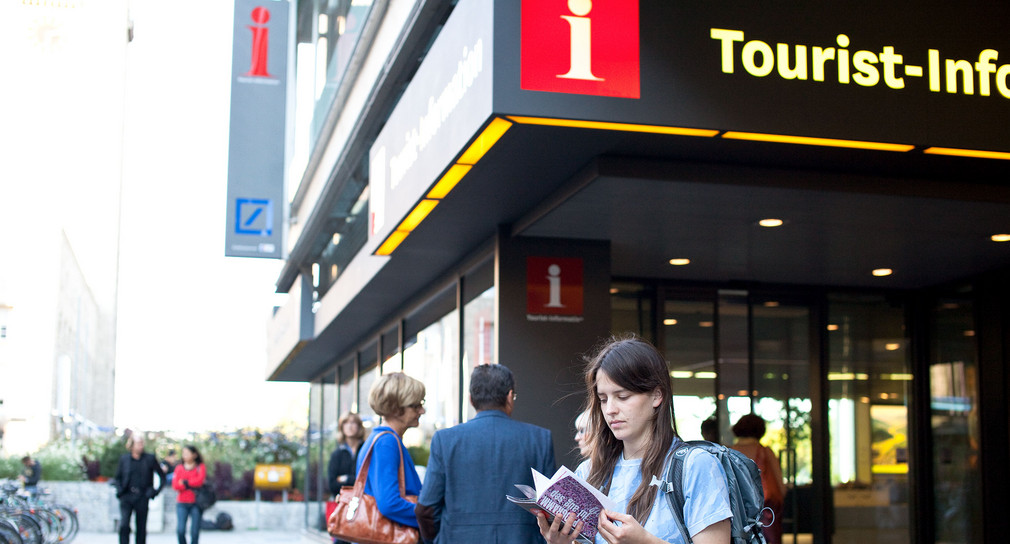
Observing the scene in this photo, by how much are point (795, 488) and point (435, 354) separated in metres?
4.27

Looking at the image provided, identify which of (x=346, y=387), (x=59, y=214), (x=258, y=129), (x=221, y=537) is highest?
(x=59, y=214)

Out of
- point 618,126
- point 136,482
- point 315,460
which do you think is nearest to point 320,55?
point 136,482

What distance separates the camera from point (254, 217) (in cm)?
1532

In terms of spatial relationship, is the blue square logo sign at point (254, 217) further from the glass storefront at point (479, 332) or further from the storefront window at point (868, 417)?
the storefront window at point (868, 417)

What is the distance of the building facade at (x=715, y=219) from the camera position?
230 inches

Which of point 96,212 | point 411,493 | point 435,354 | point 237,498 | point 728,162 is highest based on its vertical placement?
point 96,212

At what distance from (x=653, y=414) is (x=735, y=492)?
0.31m

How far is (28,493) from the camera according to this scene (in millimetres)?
15250

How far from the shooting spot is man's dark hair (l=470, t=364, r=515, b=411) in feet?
17.5

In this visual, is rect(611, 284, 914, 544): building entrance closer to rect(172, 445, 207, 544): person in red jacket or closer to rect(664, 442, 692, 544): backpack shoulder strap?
rect(172, 445, 207, 544): person in red jacket

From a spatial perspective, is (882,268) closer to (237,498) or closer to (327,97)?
(327,97)

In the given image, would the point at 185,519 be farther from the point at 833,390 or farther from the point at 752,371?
the point at 833,390

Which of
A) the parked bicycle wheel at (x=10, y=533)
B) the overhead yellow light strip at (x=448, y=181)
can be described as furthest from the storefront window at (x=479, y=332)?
the parked bicycle wheel at (x=10, y=533)

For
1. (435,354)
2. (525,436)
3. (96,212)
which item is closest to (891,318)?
(435,354)
